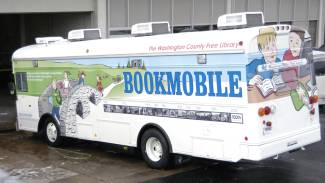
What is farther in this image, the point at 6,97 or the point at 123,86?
the point at 6,97

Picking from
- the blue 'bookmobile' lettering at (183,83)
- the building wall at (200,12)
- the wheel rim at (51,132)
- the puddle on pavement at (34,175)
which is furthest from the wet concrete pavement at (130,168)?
the building wall at (200,12)

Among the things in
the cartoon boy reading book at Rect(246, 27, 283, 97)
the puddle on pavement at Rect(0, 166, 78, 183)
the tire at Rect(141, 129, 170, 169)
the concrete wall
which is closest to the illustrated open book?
the cartoon boy reading book at Rect(246, 27, 283, 97)

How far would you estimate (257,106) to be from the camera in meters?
8.41

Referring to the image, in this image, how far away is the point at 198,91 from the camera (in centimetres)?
916

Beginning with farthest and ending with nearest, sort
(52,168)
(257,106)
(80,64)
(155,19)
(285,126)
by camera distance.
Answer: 1. (155,19)
2. (80,64)
3. (52,168)
4. (285,126)
5. (257,106)

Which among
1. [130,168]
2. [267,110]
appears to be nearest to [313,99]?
[267,110]

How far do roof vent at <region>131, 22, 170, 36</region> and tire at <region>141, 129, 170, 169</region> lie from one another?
6.44 feet

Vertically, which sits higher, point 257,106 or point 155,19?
point 155,19

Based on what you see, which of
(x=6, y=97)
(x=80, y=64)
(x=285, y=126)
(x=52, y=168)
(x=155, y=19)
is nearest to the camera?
(x=285, y=126)

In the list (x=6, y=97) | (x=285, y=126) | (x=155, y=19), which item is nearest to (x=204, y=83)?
(x=285, y=126)

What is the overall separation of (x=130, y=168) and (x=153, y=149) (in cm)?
59

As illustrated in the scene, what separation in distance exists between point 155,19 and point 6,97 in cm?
754

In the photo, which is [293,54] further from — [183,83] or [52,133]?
[52,133]

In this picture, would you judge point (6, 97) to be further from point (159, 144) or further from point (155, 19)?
point (159, 144)
